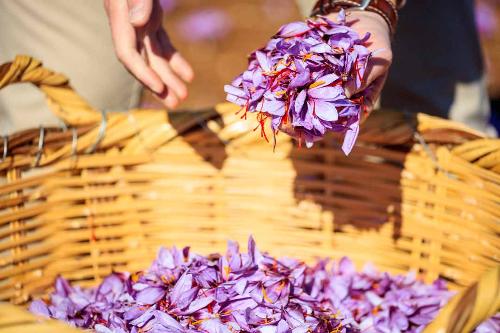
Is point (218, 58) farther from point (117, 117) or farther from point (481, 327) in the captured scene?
point (481, 327)

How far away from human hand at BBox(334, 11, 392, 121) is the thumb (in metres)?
0.28

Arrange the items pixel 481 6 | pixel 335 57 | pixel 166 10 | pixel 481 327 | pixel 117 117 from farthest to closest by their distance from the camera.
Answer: pixel 481 6
pixel 166 10
pixel 117 117
pixel 481 327
pixel 335 57

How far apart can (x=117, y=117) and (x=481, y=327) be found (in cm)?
74

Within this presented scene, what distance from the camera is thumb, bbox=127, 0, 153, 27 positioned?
37.9 inches

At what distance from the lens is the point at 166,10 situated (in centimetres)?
394

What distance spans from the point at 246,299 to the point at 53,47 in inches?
30.3

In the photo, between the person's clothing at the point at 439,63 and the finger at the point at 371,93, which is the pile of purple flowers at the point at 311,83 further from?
the person's clothing at the point at 439,63

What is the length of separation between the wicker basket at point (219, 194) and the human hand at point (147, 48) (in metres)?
0.14

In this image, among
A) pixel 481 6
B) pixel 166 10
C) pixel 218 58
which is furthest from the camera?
pixel 481 6

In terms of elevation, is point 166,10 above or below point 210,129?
above

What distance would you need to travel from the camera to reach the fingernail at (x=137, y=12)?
962 millimetres

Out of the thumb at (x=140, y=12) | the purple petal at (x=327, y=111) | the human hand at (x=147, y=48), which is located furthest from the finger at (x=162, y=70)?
the purple petal at (x=327, y=111)

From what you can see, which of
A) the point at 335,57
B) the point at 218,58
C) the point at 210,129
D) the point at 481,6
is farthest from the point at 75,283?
the point at 481,6

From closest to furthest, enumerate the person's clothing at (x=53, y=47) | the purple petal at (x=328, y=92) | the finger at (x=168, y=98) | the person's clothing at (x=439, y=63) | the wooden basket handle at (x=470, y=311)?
the wooden basket handle at (x=470, y=311) → the purple petal at (x=328, y=92) → the finger at (x=168, y=98) → the person's clothing at (x=53, y=47) → the person's clothing at (x=439, y=63)
